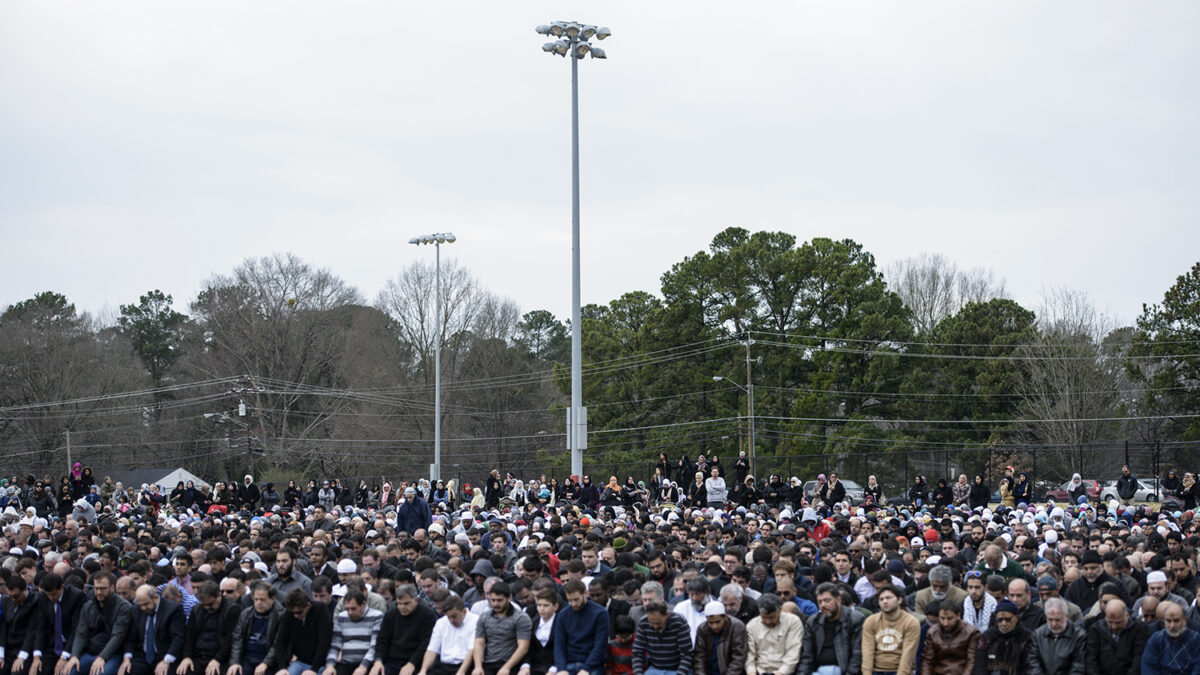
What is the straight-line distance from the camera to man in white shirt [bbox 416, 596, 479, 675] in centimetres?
1076

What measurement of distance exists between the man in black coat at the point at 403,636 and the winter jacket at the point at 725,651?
2.59 meters

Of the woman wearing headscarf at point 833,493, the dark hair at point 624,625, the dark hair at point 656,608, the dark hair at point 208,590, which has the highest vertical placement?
the woman wearing headscarf at point 833,493

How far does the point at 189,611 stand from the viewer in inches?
479

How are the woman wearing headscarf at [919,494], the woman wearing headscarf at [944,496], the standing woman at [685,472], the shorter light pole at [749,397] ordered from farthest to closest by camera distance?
the shorter light pole at [749,397] → the standing woman at [685,472] → the woman wearing headscarf at [919,494] → the woman wearing headscarf at [944,496]

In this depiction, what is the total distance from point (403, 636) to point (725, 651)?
3075 mm

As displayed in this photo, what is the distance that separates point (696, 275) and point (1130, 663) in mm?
45797

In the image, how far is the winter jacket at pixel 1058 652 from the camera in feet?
32.0

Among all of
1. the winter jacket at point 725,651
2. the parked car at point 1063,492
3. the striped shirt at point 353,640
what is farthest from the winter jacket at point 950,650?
the parked car at point 1063,492

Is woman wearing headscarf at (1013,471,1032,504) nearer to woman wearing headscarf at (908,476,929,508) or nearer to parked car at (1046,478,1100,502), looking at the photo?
woman wearing headscarf at (908,476,929,508)

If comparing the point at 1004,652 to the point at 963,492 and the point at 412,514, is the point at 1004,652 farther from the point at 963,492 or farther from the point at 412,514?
the point at 963,492

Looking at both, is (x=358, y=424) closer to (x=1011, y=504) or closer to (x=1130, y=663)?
(x=1011, y=504)

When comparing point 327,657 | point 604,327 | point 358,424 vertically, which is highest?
point 604,327

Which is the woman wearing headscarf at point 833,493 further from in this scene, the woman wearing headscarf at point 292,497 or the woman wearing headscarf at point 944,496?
the woman wearing headscarf at point 292,497

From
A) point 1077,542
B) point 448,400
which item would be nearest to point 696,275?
point 448,400
